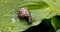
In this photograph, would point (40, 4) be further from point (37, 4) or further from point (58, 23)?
point (58, 23)

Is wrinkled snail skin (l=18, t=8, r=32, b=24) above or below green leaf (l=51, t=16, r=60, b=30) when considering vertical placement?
above

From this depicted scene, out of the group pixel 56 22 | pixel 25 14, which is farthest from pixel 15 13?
pixel 56 22

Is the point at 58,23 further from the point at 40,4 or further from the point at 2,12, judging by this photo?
the point at 2,12

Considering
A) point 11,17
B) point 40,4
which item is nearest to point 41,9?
point 40,4

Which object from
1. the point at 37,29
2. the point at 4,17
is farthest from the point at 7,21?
the point at 37,29

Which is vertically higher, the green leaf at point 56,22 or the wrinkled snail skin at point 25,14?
the wrinkled snail skin at point 25,14

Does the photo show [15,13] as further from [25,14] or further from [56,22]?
[56,22]

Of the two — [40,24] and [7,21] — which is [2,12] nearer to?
[7,21]
